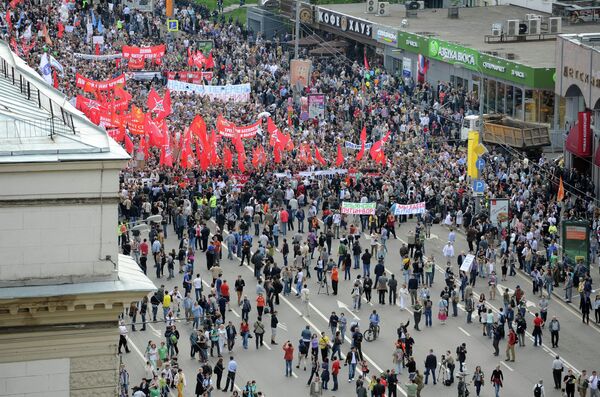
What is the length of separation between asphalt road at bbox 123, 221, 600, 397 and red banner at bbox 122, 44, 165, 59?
90.5 feet

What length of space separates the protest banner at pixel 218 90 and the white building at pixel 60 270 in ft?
153

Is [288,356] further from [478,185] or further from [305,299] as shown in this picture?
[478,185]

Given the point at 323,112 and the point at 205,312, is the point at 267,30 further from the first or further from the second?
the point at 205,312

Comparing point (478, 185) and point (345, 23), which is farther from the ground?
point (345, 23)

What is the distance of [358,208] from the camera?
195 ft

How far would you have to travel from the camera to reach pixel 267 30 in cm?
10056

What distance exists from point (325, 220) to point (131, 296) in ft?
103

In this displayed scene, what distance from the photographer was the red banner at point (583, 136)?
66.7m

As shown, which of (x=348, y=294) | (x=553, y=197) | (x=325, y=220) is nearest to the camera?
(x=348, y=294)

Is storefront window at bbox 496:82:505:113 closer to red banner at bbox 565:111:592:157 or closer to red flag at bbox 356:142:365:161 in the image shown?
red banner at bbox 565:111:592:157

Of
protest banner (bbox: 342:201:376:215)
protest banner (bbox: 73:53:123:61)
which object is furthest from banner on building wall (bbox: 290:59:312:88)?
protest banner (bbox: 342:201:376:215)

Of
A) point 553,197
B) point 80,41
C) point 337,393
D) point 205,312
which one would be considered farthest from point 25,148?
point 80,41

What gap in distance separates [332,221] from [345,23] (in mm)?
37079

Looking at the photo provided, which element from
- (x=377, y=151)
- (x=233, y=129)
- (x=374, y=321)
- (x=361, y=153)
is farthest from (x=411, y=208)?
(x=374, y=321)
